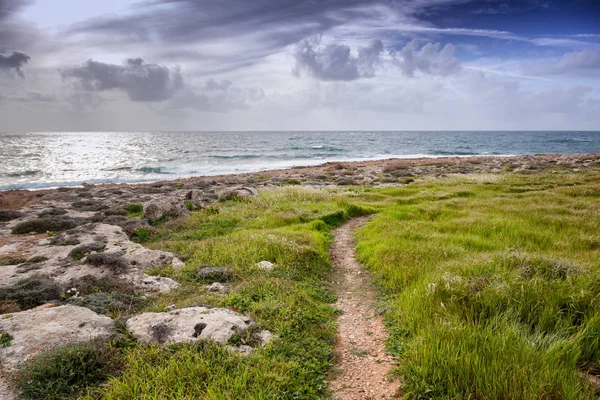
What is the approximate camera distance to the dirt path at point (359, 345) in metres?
5.51

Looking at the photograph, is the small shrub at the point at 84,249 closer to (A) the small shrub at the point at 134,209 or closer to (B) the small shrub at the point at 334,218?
(A) the small shrub at the point at 134,209

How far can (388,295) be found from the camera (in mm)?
8734

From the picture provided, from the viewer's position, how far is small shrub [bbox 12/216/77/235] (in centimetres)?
1689

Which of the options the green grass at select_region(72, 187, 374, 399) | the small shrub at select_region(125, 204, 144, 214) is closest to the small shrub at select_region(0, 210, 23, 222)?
the small shrub at select_region(125, 204, 144, 214)

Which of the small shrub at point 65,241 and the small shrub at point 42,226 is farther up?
the small shrub at point 65,241

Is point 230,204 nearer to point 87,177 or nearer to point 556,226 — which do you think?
point 556,226

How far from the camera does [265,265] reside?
34.6 ft

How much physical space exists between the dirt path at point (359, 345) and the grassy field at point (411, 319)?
266 mm

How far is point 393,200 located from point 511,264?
1472cm

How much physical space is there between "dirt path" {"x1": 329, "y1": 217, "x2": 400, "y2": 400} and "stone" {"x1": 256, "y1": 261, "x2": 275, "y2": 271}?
6.92 feet

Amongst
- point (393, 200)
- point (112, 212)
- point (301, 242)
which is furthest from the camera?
point (393, 200)

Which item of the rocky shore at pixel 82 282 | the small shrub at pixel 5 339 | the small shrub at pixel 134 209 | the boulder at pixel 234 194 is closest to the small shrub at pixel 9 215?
the rocky shore at pixel 82 282

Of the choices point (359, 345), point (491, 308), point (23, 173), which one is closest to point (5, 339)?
point (359, 345)

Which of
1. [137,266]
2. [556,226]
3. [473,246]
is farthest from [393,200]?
[137,266]
